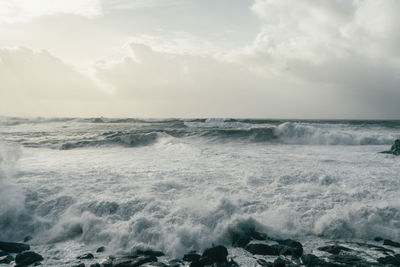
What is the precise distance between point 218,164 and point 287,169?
8.69 feet

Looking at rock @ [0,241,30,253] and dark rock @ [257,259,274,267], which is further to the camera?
rock @ [0,241,30,253]

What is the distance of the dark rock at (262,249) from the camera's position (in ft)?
15.0

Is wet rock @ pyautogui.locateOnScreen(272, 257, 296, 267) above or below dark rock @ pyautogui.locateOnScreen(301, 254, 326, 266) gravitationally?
below

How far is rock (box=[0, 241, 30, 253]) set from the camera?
15.3 feet

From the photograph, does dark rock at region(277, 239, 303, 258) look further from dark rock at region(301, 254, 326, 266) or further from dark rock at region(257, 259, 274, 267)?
dark rock at region(257, 259, 274, 267)

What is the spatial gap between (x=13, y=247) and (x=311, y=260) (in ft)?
15.8

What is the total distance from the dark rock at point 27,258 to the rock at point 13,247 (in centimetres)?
33

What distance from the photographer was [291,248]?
4.54 m

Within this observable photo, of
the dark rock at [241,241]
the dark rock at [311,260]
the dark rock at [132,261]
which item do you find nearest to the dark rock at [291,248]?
the dark rock at [311,260]

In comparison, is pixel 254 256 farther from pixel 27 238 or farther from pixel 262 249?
pixel 27 238

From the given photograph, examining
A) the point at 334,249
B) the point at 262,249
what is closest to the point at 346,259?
the point at 334,249

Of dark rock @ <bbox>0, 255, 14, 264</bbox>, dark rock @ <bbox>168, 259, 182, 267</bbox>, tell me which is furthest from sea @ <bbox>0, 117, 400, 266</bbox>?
dark rock @ <bbox>0, 255, 14, 264</bbox>

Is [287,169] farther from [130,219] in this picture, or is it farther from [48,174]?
[48,174]

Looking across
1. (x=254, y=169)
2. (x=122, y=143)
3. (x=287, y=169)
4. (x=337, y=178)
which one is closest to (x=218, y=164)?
(x=254, y=169)
